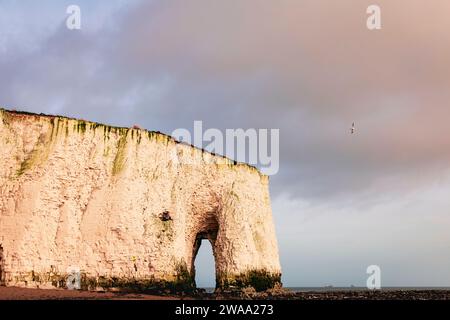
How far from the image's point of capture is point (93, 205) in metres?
28.5

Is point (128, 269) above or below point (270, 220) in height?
below

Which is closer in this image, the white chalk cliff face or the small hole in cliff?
the white chalk cliff face

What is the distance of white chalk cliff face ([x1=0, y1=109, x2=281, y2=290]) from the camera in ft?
87.1

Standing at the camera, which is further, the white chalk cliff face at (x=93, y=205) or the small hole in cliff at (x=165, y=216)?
the small hole in cliff at (x=165, y=216)

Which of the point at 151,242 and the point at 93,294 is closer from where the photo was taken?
the point at 93,294

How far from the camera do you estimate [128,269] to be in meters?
28.2

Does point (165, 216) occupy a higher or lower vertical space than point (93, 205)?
lower

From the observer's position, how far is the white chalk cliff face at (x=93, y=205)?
87.1 feet

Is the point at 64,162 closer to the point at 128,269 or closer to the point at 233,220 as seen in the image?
the point at 128,269

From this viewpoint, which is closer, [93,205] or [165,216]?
[93,205]
